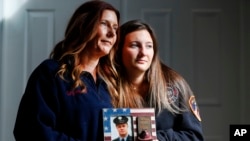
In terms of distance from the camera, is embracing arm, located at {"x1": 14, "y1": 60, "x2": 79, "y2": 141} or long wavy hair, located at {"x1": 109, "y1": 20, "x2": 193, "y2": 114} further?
long wavy hair, located at {"x1": 109, "y1": 20, "x2": 193, "y2": 114}

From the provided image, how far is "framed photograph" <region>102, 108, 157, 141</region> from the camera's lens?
112 centimetres

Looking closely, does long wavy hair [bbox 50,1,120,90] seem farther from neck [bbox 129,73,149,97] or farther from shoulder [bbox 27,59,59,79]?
neck [bbox 129,73,149,97]

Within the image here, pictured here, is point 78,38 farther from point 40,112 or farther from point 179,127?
point 179,127

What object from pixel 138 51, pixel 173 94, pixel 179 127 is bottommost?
pixel 179 127

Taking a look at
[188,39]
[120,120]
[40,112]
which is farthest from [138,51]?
[188,39]

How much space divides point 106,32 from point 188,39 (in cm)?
91

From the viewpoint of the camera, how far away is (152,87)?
1228mm

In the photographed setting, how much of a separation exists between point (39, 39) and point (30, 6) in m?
0.18

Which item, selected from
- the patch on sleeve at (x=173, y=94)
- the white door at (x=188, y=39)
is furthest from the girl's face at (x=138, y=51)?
the white door at (x=188, y=39)

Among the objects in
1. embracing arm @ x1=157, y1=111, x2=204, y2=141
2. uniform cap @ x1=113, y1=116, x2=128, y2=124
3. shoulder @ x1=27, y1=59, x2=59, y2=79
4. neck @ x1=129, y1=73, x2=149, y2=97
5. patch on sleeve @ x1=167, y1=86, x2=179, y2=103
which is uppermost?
shoulder @ x1=27, y1=59, x2=59, y2=79

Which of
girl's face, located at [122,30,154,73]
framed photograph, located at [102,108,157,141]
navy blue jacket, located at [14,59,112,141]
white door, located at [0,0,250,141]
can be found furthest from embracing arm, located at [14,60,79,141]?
white door, located at [0,0,250,141]

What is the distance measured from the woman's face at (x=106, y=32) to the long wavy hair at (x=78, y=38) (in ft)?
0.05

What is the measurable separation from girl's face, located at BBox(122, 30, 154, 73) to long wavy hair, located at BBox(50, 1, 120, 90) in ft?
0.31

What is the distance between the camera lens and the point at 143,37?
1.23 meters
